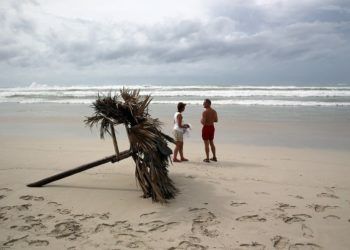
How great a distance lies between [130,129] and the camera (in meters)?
5.03

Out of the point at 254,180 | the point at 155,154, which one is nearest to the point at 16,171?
the point at 155,154

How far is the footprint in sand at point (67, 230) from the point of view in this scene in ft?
13.3

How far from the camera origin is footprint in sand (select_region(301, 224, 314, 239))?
398cm

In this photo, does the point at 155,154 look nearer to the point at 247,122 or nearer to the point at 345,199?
the point at 345,199

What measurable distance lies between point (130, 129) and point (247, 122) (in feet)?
32.6

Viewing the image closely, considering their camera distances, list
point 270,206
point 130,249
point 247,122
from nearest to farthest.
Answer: point 130,249, point 270,206, point 247,122

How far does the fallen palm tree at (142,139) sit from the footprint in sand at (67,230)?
1196mm

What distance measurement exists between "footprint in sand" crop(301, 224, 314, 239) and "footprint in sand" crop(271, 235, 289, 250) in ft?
0.96

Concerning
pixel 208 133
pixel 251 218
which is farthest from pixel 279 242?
pixel 208 133

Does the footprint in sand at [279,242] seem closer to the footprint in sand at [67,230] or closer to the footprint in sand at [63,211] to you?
the footprint in sand at [67,230]

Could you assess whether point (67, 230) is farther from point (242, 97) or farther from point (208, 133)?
point (242, 97)

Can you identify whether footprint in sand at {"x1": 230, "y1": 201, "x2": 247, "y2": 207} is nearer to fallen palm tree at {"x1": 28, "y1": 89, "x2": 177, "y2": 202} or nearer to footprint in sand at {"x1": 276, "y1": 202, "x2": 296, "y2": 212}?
footprint in sand at {"x1": 276, "y1": 202, "x2": 296, "y2": 212}

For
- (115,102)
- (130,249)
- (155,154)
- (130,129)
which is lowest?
(130,249)

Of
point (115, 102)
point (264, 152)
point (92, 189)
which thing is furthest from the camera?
point (264, 152)
